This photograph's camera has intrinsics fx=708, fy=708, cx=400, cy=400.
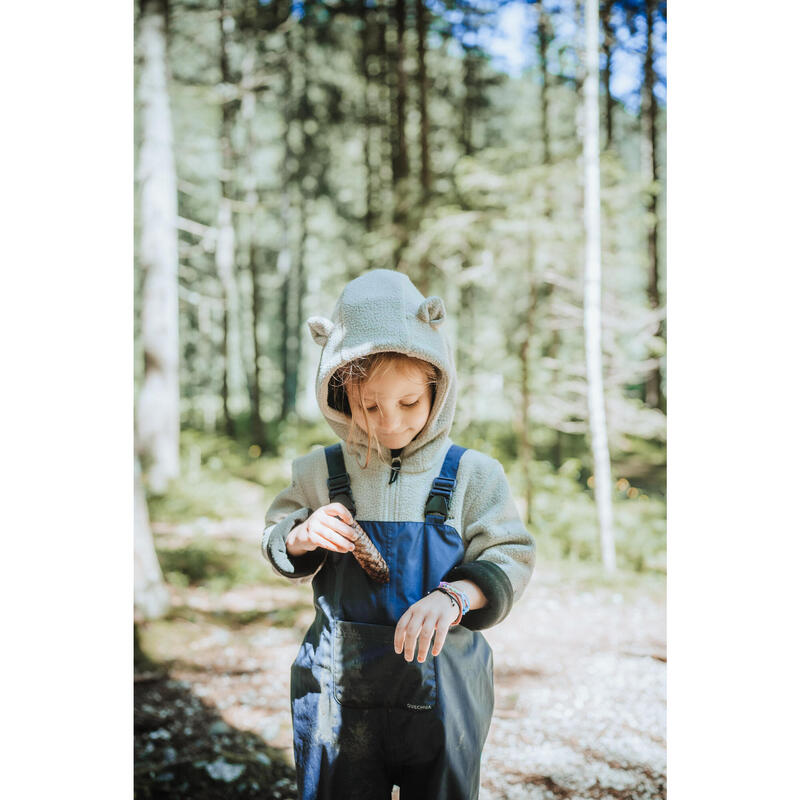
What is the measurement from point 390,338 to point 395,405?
0.43 ft

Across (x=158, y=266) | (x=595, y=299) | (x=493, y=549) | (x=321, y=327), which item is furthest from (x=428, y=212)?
(x=493, y=549)

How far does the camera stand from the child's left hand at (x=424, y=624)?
114 centimetres

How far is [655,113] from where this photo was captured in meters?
2.25

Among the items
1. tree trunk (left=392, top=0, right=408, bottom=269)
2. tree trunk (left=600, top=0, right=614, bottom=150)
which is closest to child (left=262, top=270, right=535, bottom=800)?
tree trunk (left=392, top=0, right=408, bottom=269)

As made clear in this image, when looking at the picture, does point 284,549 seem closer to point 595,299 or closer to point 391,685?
point 391,685

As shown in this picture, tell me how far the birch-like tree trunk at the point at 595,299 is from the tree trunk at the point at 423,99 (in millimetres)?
507

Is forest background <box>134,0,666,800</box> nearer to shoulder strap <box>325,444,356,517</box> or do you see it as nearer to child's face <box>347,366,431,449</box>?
shoulder strap <box>325,444,356,517</box>

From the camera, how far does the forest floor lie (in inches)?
76.0

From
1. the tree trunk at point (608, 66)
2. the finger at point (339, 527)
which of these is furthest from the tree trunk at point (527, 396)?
the finger at point (339, 527)

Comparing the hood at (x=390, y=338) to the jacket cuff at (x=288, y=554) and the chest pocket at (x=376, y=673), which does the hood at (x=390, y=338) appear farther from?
the chest pocket at (x=376, y=673)

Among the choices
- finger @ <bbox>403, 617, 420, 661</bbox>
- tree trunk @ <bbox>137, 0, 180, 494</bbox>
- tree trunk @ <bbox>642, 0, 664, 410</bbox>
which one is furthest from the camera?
tree trunk @ <bbox>137, 0, 180, 494</bbox>

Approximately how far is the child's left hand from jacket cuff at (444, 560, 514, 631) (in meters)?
0.06

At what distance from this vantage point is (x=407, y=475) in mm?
1305

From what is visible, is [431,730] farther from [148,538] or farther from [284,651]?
[148,538]
